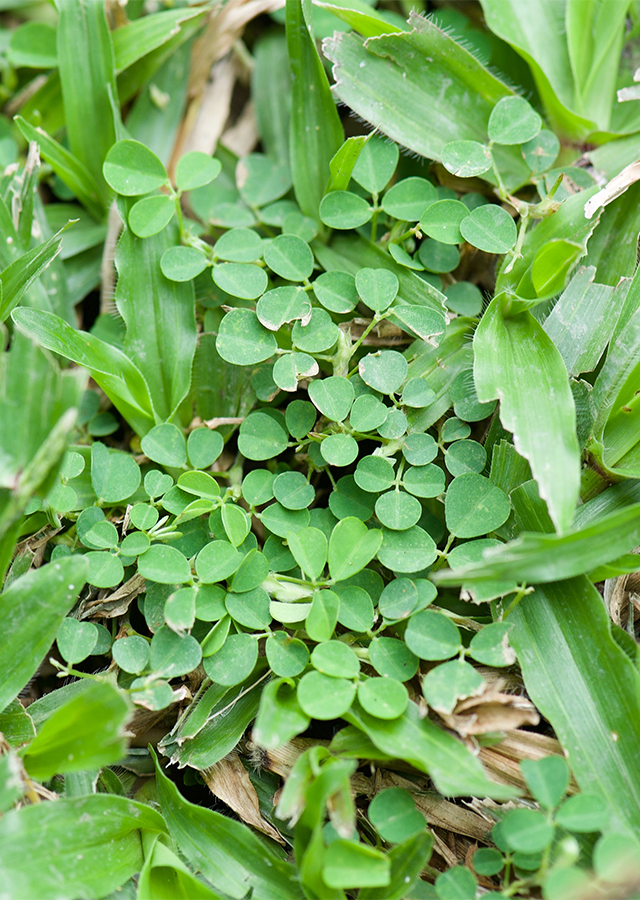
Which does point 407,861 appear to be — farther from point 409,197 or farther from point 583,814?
point 409,197

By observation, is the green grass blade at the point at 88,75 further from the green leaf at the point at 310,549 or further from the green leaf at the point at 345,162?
the green leaf at the point at 310,549

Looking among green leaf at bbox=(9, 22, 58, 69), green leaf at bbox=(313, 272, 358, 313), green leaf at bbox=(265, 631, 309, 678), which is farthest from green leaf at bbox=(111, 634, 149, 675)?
green leaf at bbox=(9, 22, 58, 69)

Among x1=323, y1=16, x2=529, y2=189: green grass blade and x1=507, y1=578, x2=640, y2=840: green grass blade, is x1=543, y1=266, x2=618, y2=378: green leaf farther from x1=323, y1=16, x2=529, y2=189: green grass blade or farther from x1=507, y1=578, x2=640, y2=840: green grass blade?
x1=507, y1=578, x2=640, y2=840: green grass blade

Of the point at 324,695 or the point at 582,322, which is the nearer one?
the point at 324,695

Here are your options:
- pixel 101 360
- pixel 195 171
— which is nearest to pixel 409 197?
pixel 195 171

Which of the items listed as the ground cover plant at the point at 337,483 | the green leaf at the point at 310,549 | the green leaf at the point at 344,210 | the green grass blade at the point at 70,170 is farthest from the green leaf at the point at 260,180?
the green leaf at the point at 310,549

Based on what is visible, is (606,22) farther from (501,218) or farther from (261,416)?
(261,416)

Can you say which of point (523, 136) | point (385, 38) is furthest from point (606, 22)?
point (385, 38)
